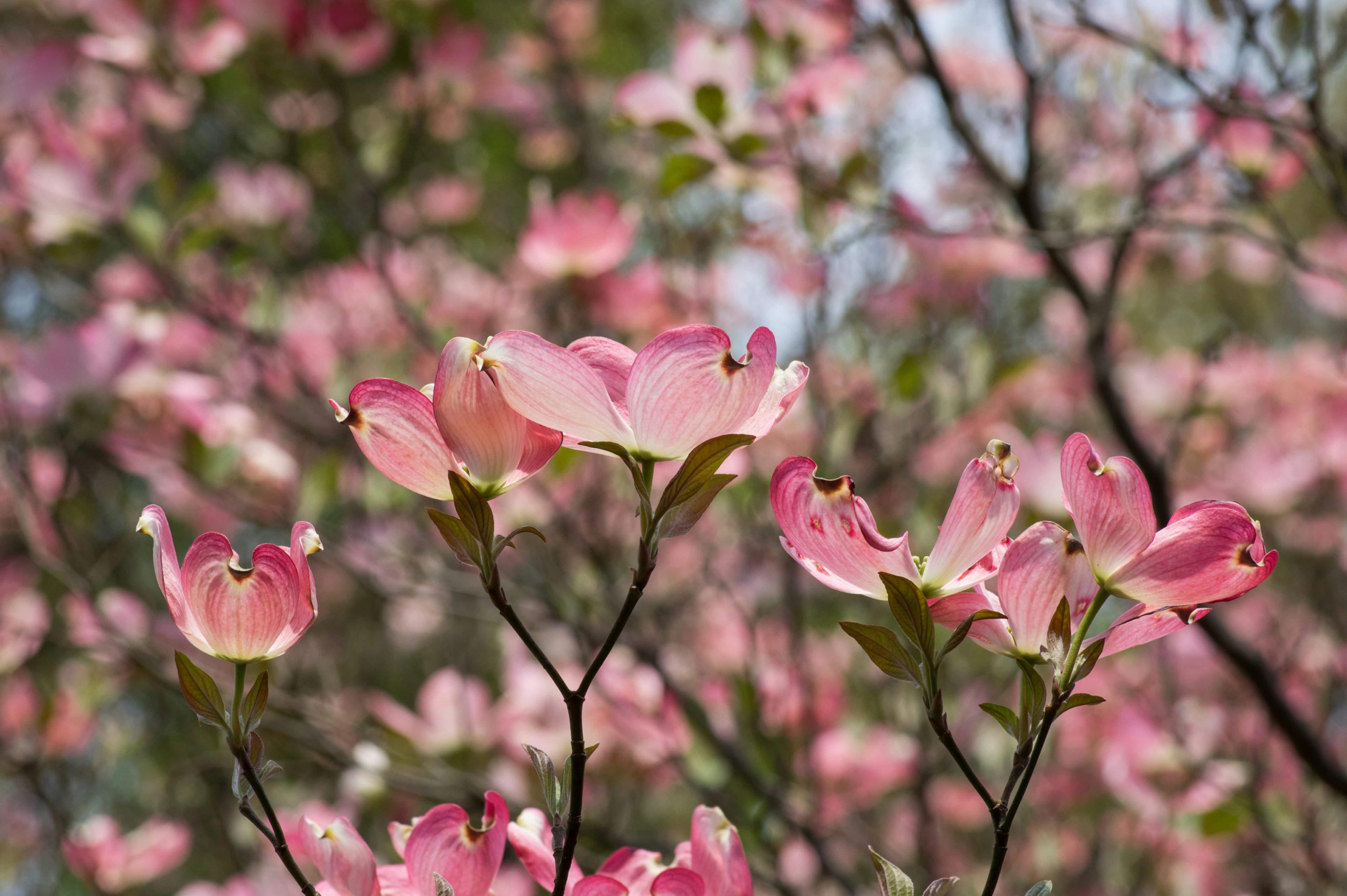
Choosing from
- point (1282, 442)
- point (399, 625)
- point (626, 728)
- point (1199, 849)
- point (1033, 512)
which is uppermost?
A: point (1033, 512)

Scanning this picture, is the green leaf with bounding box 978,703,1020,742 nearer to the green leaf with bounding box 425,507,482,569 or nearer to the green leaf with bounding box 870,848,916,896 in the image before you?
the green leaf with bounding box 870,848,916,896

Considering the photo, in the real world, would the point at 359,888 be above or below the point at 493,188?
above

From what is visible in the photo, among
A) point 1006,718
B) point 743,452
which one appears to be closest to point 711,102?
point 743,452

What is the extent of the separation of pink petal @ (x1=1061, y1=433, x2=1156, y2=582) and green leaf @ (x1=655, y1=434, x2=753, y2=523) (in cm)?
12

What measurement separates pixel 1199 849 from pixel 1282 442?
Answer: 816mm

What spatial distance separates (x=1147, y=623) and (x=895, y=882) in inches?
5.3

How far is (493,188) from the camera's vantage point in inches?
134

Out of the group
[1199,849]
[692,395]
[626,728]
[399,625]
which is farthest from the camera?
[399,625]

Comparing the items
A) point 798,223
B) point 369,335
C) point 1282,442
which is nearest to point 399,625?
point 369,335

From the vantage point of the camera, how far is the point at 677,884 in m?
0.41

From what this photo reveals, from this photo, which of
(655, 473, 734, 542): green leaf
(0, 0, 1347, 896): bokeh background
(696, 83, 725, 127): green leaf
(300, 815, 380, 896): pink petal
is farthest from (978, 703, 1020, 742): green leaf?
(696, 83, 725, 127): green leaf

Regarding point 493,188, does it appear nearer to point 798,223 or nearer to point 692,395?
point 798,223

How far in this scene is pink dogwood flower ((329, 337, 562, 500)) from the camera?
0.38 meters

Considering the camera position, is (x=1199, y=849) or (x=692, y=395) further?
(x=1199, y=849)
